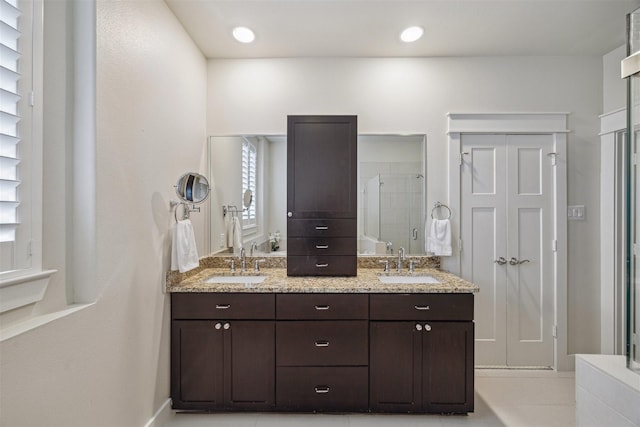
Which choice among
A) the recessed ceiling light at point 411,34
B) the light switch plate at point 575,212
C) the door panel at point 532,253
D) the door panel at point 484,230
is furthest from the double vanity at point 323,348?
the recessed ceiling light at point 411,34

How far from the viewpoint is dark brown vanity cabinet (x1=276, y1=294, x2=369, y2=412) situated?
2.01m

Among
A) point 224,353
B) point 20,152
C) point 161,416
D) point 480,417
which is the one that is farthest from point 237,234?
point 480,417

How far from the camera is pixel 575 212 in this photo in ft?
8.54

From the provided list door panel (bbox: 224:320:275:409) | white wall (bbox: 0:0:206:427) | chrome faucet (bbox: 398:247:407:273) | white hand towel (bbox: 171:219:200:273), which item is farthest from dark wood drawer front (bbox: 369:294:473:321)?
white wall (bbox: 0:0:206:427)

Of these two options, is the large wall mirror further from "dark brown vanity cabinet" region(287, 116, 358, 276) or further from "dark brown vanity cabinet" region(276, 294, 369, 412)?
"dark brown vanity cabinet" region(276, 294, 369, 412)

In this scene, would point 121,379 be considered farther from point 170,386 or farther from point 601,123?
point 601,123

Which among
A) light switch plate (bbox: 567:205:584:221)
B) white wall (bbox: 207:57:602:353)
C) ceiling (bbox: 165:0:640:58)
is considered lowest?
light switch plate (bbox: 567:205:584:221)

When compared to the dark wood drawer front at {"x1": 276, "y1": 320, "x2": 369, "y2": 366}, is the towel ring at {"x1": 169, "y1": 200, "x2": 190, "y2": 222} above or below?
above

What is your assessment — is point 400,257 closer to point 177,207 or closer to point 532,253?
point 532,253

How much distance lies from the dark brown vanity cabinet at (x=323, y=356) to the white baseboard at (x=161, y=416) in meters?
0.69

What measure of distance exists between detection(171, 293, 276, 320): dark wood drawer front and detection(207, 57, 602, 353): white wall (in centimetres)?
139

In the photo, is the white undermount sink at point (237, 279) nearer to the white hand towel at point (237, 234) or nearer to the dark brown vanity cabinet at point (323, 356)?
the white hand towel at point (237, 234)

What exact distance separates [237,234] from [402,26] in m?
2.02

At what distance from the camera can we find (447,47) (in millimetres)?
2479
